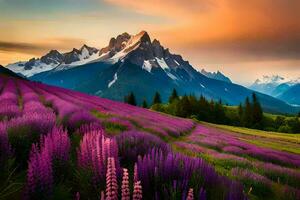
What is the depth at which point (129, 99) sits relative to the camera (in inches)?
6265

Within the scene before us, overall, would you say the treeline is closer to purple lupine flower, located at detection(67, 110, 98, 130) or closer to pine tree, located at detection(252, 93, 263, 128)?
pine tree, located at detection(252, 93, 263, 128)

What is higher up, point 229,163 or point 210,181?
point 210,181

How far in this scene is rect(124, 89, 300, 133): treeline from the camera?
13750 cm

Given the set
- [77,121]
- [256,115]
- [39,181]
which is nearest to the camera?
[39,181]

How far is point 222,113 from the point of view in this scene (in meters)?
150

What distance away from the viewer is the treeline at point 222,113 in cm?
13750

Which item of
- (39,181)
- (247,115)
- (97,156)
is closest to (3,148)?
(97,156)

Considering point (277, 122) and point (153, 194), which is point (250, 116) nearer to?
point (277, 122)

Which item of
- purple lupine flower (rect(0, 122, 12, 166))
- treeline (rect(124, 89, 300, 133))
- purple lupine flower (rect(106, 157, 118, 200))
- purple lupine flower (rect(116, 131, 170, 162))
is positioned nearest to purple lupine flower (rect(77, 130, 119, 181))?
purple lupine flower (rect(0, 122, 12, 166))

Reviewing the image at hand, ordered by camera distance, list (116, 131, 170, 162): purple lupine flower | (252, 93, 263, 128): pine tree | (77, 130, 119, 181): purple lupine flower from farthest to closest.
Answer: (252, 93, 263, 128): pine tree
(116, 131, 170, 162): purple lupine flower
(77, 130, 119, 181): purple lupine flower

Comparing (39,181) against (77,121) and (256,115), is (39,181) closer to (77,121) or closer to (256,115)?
(77,121)

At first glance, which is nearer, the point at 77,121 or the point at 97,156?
the point at 97,156

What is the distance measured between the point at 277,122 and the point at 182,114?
158ft

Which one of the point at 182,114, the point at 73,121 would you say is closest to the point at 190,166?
the point at 73,121
